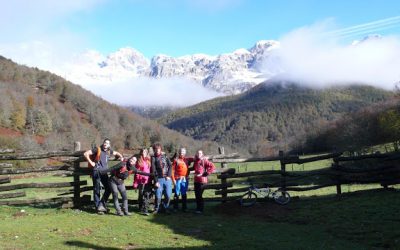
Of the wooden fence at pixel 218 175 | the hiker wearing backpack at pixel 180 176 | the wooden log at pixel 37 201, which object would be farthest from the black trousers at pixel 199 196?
the wooden log at pixel 37 201

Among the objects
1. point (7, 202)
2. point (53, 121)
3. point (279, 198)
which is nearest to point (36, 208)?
point (7, 202)

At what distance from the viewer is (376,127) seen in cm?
9150

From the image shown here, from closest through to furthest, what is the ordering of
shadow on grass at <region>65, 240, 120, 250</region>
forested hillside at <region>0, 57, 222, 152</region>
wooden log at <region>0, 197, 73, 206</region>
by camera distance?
1. shadow on grass at <region>65, 240, 120, 250</region>
2. wooden log at <region>0, 197, 73, 206</region>
3. forested hillside at <region>0, 57, 222, 152</region>

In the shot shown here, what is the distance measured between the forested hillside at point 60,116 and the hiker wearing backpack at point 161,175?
73417 millimetres

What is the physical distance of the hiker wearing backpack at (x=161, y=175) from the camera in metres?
15.2

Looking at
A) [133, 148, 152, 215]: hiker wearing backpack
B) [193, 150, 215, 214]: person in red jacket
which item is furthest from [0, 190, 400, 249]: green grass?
[133, 148, 152, 215]: hiker wearing backpack

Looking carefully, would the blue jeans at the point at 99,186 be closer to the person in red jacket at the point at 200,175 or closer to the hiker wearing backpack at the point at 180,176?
the hiker wearing backpack at the point at 180,176

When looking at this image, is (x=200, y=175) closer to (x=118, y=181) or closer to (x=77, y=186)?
(x=118, y=181)

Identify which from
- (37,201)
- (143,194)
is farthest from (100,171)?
(37,201)

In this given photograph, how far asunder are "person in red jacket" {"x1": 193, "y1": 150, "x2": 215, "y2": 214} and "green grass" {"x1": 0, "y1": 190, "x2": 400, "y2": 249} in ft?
1.42

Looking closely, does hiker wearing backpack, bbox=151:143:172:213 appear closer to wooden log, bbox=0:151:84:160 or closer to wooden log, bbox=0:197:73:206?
wooden log, bbox=0:151:84:160

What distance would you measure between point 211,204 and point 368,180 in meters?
6.00

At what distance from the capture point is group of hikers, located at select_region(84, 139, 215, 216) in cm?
1468

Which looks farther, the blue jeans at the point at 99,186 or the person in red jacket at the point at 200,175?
the person in red jacket at the point at 200,175
